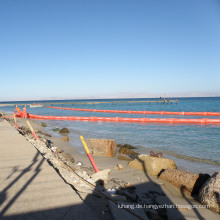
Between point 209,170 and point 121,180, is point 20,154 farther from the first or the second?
point 209,170

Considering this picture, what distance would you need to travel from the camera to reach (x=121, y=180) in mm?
5883

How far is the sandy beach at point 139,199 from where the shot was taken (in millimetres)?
3408

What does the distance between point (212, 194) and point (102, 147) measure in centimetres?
537

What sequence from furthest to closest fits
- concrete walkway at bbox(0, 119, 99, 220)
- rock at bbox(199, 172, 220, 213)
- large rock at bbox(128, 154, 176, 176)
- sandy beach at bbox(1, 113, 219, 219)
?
large rock at bbox(128, 154, 176, 176)
rock at bbox(199, 172, 220, 213)
sandy beach at bbox(1, 113, 219, 219)
concrete walkway at bbox(0, 119, 99, 220)

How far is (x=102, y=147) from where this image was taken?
903 centimetres

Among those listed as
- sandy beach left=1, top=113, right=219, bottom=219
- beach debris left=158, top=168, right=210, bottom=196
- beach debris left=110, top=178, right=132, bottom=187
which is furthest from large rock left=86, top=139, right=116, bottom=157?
beach debris left=158, top=168, right=210, bottom=196

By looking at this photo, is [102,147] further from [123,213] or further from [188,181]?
[123,213]

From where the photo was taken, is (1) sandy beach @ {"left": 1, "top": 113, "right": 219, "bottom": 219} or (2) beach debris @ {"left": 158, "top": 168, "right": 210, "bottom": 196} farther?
(2) beach debris @ {"left": 158, "top": 168, "right": 210, "bottom": 196}

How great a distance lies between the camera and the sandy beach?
341 centimetres

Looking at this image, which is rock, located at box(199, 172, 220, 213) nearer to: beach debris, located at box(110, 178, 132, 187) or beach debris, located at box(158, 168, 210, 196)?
beach debris, located at box(158, 168, 210, 196)

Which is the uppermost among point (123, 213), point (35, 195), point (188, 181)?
point (35, 195)

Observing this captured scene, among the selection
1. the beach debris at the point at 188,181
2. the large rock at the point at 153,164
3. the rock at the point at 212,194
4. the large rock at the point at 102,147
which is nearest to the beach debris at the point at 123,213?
the rock at the point at 212,194

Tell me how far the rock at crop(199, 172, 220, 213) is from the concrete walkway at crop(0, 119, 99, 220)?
322 cm

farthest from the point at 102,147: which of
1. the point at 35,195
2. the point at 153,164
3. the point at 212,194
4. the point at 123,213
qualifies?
the point at 123,213
